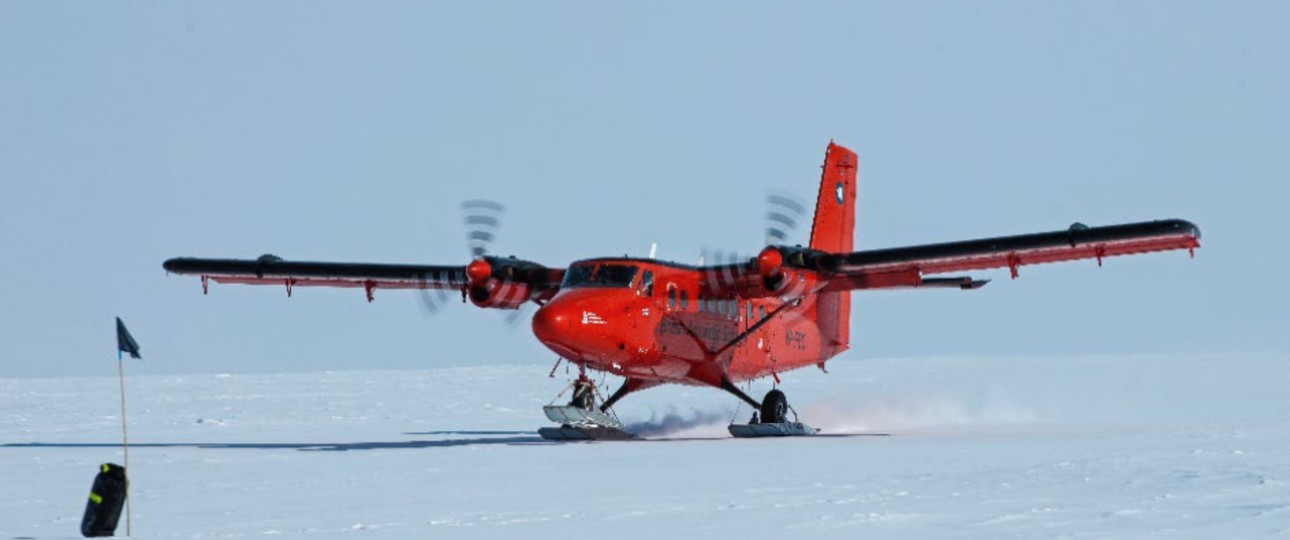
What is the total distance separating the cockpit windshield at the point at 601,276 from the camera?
25703 millimetres

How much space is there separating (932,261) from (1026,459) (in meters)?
8.08

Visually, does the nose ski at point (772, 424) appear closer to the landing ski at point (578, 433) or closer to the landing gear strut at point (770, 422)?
the landing gear strut at point (770, 422)

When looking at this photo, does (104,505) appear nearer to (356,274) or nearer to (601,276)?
(601,276)

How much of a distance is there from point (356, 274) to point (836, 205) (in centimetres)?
878

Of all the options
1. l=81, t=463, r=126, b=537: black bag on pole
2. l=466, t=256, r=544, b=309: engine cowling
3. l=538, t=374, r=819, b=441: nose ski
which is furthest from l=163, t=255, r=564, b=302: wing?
l=81, t=463, r=126, b=537: black bag on pole

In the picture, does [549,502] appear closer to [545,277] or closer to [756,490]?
[756,490]

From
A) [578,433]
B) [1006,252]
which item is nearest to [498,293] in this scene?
[578,433]

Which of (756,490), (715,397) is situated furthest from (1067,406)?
(756,490)

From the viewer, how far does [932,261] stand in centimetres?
2627

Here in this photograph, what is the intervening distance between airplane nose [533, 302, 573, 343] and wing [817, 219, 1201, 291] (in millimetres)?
4411

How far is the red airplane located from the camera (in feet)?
82.1

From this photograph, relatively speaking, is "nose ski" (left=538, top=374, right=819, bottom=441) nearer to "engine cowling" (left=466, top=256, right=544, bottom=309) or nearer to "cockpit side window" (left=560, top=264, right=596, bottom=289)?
"cockpit side window" (left=560, top=264, right=596, bottom=289)

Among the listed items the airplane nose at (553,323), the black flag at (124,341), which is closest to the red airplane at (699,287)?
the airplane nose at (553,323)

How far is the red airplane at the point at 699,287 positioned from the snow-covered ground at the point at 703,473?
1.50 metres
